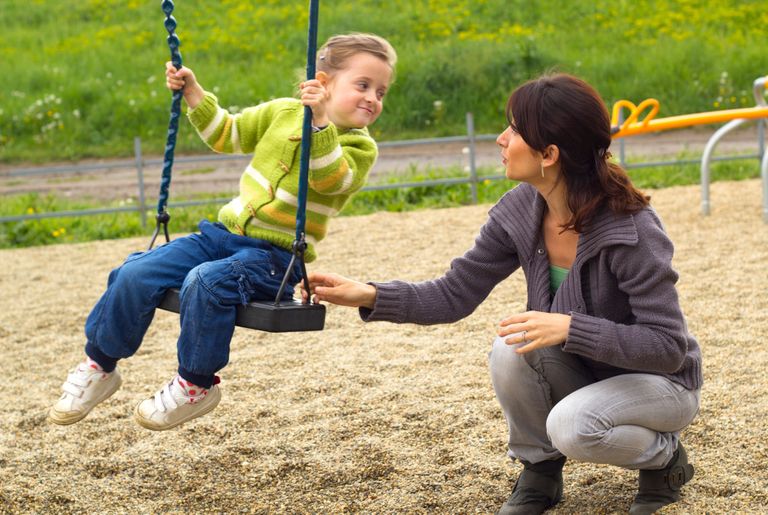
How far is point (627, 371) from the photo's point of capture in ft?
8.43

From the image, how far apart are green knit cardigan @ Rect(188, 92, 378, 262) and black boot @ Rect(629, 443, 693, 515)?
1.06m

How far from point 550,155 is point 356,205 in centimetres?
642

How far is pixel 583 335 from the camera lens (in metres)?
2.36

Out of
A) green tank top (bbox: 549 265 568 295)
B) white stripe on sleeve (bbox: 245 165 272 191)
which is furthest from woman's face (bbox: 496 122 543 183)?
white stripe on sleeve (bbox: 245 165 272 191)

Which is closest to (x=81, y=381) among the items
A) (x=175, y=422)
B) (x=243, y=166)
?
(x=175, y=422)

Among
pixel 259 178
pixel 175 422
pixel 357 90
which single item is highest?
pixel 357 90

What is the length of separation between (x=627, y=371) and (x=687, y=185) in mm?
6566

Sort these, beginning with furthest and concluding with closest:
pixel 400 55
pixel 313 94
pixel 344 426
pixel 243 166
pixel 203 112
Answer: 1. pixel 400 55
2. pixel 243 166
3. pixel 344 426
4. pixel 203 112
5. pixel 313 94

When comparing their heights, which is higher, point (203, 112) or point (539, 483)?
point (203, 112)

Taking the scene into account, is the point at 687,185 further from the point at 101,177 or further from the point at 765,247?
the point at 101,177

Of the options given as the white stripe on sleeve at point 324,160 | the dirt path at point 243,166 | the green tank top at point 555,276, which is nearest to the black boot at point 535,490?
the green tank top at point 555,276

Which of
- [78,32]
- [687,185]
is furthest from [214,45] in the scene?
[687,185]

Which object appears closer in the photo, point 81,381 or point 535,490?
point 535,490

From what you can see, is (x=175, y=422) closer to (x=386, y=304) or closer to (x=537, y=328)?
(x=386, y=304)
